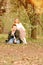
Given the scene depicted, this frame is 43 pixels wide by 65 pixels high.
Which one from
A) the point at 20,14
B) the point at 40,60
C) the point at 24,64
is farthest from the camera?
the point at 20,14

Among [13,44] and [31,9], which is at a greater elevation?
[31,9]

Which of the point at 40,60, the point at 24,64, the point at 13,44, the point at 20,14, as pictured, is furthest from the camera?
the point at 20,14

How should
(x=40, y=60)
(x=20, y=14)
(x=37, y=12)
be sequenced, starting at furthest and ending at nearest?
(x=20, y=14), (x=37, y=12), (x=40, y=60)

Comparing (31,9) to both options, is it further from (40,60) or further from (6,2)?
(40,60)

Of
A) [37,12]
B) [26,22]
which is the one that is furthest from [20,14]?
[37,12]

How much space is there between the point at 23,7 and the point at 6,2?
1021 mm

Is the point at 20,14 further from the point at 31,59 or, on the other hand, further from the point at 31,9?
the point at 31,59

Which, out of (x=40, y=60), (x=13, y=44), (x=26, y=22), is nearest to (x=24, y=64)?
(x=40, y=60)

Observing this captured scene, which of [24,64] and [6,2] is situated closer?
[24,64]

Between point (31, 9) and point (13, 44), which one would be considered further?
point (31, 9)

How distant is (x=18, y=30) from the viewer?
486 inches

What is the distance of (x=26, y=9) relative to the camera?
51.4 ft

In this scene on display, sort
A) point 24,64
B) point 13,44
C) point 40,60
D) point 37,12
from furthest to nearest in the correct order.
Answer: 1. point 37,12
2. point 13,44
3. point 40,60
4. point 24,64

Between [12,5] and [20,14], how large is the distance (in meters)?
0.86
